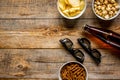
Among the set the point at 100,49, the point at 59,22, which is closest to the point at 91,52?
the point at 100,49

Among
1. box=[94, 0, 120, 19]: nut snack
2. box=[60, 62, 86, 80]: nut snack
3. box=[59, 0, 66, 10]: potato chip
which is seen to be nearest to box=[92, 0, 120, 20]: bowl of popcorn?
box=[94, 0, 120, 19]: nut snack

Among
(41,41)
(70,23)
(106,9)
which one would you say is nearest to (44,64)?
(41,41)

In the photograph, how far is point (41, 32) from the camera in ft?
5.42

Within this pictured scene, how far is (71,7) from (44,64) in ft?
0.84

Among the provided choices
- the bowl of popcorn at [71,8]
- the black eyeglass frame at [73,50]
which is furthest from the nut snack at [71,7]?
the black eyeglass frame at [73,50]

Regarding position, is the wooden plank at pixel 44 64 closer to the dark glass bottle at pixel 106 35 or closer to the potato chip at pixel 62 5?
the dark glass bottle at pixel 106 35

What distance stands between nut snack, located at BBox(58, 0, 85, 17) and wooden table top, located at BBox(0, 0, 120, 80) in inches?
1.9

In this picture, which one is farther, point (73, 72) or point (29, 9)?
point (29, 9)

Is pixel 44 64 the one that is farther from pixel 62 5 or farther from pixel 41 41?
pixel 62 5

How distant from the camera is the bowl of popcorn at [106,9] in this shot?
1590 millimetres

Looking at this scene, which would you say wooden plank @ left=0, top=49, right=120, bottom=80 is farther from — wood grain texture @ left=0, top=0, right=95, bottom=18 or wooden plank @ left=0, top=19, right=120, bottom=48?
wood grain texture @ left=0, top=0, right=95, bottom=18

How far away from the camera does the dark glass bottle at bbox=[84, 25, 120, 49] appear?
158 cm

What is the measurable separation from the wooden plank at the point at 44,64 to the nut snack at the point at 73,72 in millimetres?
43

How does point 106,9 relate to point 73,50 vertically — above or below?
above
